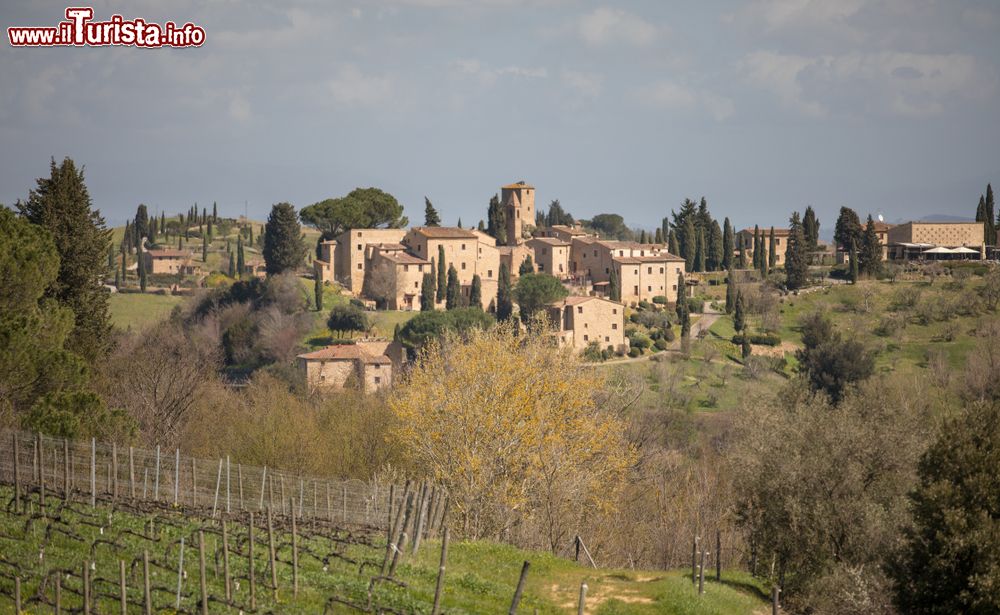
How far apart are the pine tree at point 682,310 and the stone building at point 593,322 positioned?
3602 mm

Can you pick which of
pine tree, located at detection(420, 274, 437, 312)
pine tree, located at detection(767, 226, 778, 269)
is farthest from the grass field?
pine tree, located at detection(767, 226, 778, 269)

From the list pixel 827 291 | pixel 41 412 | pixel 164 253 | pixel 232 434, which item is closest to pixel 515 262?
pixel 827 291

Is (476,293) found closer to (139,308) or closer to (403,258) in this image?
(403,258)

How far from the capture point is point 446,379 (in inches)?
939

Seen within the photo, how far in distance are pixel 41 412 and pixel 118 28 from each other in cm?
1263

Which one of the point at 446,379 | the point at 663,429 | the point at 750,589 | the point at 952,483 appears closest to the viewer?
the point at 952,483

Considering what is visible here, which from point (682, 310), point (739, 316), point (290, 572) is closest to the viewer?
point (290, 572)

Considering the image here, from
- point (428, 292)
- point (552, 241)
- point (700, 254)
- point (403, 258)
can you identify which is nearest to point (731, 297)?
point (700, 254)

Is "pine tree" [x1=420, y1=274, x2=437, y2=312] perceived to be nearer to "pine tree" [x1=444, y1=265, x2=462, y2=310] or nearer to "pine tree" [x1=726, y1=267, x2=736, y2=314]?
"pine tree" [x1=444, y1=265, x2=462, y2=310]

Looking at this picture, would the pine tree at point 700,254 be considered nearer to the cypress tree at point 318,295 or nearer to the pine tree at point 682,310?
the pine tree at point 682,310

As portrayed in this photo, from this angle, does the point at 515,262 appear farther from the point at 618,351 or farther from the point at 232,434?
the point at 232,434

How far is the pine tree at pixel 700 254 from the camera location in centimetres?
7975

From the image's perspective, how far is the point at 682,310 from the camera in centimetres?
6688

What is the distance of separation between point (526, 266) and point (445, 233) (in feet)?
23.7
